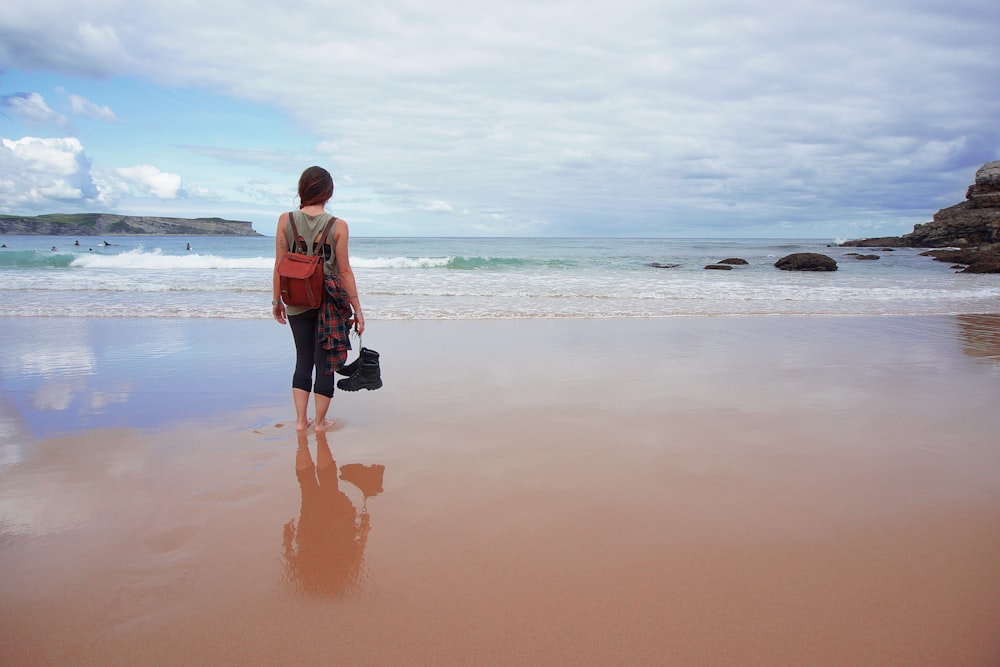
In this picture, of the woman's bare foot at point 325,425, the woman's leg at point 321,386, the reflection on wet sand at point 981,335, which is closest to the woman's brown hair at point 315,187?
the woman's leg at point 321,386

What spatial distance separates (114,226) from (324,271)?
411 ft

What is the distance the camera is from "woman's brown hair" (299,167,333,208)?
4.11m

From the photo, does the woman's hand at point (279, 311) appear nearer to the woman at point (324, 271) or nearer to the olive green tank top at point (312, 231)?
the woman at point (324, 271)

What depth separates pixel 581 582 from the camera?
8.18 ft

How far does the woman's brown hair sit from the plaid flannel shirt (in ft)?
1.79

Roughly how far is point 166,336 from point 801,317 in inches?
432

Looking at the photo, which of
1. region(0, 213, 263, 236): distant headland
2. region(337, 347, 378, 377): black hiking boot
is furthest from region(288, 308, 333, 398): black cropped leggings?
region(0, 213, 263, 236): distant headland

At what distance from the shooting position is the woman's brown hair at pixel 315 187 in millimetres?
4113

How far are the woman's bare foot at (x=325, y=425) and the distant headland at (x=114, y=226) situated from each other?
11718cm

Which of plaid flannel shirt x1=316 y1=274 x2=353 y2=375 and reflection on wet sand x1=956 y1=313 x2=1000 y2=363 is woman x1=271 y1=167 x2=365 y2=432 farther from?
reflection on wet sand x1=956 y1=313 x2=1000 y2=363

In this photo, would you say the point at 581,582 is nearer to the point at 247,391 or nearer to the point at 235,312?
the point at 247,391

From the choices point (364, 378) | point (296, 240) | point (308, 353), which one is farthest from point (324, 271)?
point (364, 378)

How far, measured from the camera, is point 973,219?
48.4 metres

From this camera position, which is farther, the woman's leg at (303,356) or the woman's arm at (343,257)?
the woman's leg at (303,356)
